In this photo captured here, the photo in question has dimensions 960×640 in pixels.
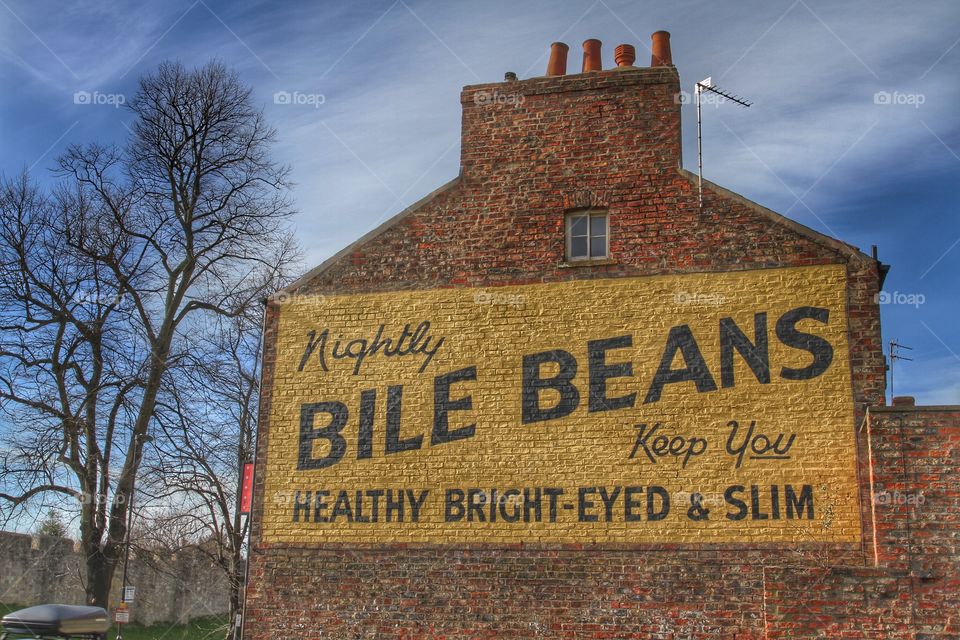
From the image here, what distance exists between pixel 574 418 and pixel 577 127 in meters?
4.67

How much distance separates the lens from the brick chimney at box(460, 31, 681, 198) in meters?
14.8

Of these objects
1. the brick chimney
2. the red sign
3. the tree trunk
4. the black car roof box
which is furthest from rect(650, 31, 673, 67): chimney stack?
the tree trunk

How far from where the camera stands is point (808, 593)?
39.6 ft

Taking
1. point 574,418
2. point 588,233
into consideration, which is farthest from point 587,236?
point 574,418

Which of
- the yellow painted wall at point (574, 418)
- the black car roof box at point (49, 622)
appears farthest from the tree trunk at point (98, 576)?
the black car roof box at point (49, 622)

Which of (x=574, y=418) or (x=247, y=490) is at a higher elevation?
(x=574, y=418)

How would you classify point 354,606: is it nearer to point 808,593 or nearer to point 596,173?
point 808,593

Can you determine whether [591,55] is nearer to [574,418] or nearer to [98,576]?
[574,418]

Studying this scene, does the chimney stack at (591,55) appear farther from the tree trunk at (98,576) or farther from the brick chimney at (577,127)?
the tree trunk at (98,576)

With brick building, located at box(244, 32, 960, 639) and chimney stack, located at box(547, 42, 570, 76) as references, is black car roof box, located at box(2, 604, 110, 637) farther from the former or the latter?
chimney stack, located at box(547, 42, 570, 76)

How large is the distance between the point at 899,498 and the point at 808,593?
1.69 m

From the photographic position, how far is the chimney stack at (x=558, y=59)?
15891mm

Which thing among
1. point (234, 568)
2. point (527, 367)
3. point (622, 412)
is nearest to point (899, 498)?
point (622, 412)

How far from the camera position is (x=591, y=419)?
44.8 feet
